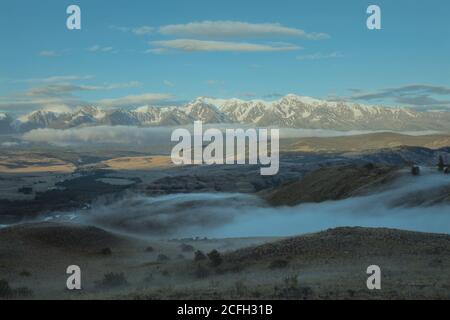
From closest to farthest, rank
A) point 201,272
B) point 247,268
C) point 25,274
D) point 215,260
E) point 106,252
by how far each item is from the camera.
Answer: point 201,272
point 247,268
point 215,260
point 25,274
point 106,252

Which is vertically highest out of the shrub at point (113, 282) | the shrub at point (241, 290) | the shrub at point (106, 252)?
the shrub at point (241, 290)

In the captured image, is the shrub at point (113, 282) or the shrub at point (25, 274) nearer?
the shrub at point (113, 282)

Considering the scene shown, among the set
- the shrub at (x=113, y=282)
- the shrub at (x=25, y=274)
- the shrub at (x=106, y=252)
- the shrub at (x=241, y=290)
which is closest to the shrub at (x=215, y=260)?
the shrub at (x=113, y=282)

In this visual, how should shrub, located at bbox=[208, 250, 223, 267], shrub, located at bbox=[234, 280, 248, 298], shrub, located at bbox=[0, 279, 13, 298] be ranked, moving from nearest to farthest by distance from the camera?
shrub, located at bbox=[234, 280, 248, 298] < shrub, located at bbox=[0, 279, 13, 298] < shrub, located at bbox=[208, 250, 223, 267]

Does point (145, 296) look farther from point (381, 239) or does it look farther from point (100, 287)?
point (381, 239)

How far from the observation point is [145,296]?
57.5 ft

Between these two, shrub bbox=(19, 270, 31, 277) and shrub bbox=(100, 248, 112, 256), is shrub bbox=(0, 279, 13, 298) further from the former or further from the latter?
shrub bbox=(100, 248, 112, 256)

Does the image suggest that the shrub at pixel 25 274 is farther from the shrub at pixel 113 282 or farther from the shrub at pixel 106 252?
the shrub at pixel 106 252

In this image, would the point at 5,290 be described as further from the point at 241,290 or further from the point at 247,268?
the point at 241,290

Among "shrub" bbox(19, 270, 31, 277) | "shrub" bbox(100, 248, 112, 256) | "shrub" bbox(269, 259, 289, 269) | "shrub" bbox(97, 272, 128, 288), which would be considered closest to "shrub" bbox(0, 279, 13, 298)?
"shrub" bbox(97, 272, 128, 288)

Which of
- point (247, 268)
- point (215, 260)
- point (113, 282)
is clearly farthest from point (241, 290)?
point (215, 260)
